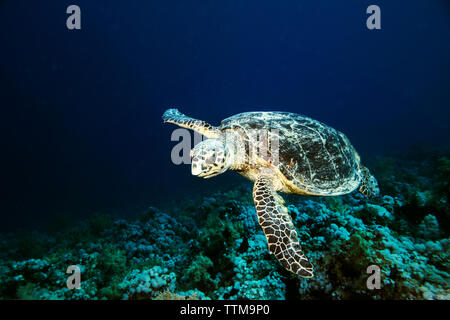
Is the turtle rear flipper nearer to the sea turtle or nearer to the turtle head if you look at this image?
the sea turtle

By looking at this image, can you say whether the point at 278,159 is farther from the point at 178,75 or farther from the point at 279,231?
the point at 178,75

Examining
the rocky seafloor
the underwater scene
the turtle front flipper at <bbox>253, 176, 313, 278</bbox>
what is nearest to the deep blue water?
the underwater scene

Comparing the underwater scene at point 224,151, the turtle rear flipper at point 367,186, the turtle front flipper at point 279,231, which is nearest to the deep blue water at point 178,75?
the underwater scene at point 224,151

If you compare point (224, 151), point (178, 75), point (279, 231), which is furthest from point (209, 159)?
point (178, 75)

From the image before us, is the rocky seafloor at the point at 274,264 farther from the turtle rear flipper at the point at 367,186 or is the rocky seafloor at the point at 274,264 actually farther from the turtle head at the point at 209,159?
the turtle head at the point at 209,159

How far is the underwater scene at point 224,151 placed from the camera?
2.38 meters

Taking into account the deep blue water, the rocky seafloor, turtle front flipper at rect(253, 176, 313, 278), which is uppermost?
the deep blue water

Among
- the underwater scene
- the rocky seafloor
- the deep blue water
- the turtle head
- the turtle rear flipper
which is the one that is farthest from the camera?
the deep blue water

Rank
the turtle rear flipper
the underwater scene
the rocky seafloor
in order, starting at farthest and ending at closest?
the turtle rear flipper
the underwater scene
the rocky seafloor

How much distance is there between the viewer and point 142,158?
72.1 meters

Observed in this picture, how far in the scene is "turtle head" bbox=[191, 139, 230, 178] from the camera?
8.84 ft

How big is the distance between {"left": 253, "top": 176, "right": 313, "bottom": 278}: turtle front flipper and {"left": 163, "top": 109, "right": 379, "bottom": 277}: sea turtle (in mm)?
14

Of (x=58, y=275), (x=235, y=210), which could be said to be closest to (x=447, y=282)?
(x=235, y=210)
